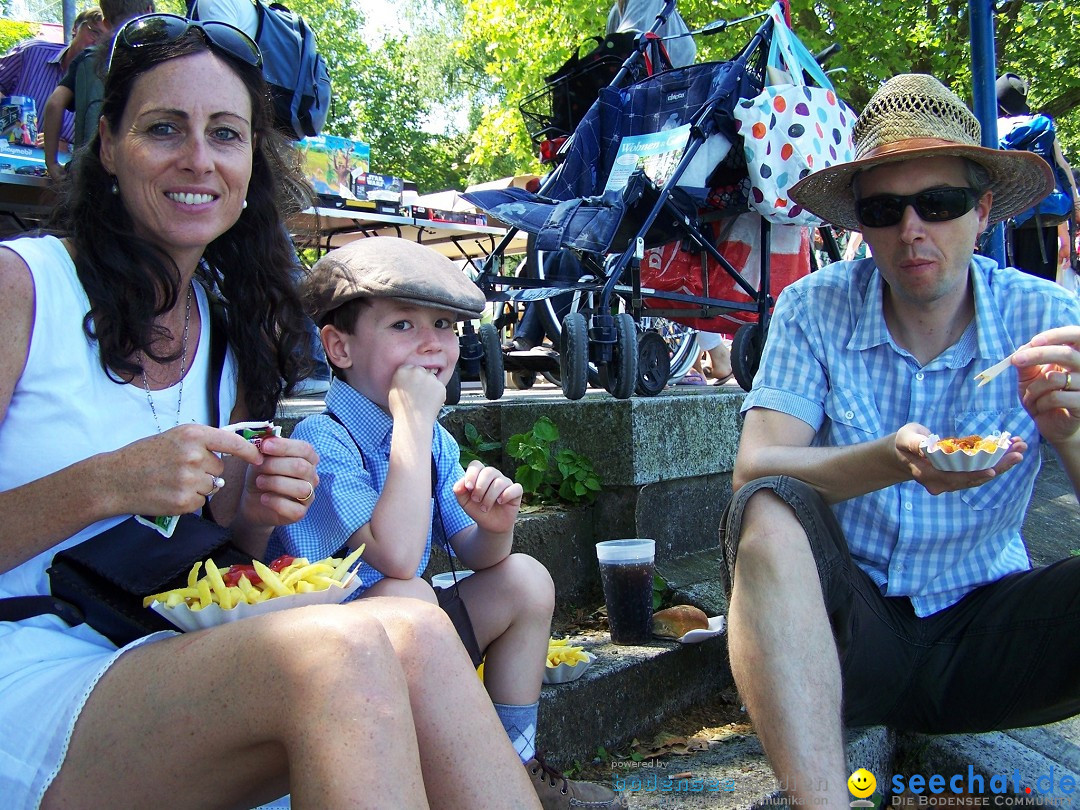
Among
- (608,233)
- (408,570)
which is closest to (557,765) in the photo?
(408,570)

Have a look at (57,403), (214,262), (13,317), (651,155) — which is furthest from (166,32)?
(651,155)

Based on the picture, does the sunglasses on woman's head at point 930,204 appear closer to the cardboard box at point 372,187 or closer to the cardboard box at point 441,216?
the cardboard box at point 372,187

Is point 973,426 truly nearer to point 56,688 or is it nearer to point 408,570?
point 408,570

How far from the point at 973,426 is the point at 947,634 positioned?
0.47 meters

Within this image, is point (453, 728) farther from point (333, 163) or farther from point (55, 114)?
point (333, 163)

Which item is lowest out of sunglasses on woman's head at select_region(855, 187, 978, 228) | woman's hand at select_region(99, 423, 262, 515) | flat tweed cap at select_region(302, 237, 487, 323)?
woman's hand at select_region(99, 423, 262, 515)

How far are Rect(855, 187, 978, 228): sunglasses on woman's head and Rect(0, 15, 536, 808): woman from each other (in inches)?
53.7

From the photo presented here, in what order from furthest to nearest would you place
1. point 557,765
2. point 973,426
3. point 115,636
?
1. point 557,765
2. point 973,426
3. point 115,636

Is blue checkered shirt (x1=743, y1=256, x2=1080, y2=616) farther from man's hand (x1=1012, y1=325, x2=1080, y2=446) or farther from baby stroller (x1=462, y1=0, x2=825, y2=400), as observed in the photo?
baby stroller (x1=462, y1=0, x2=825, y2=400)

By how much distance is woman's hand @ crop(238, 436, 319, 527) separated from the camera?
1.49 metres

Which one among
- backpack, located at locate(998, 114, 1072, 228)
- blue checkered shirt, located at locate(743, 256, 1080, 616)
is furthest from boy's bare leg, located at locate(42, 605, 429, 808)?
backpack, located at locate(998, 114, 1072, 228)

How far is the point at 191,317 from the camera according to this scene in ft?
5.90

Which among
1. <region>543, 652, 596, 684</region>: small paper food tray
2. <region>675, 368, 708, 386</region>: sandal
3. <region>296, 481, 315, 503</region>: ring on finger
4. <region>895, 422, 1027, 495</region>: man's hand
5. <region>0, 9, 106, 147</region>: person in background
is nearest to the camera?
<region>296, 481, 315, 503</region>: ring on finger

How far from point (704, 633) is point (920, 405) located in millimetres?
980
